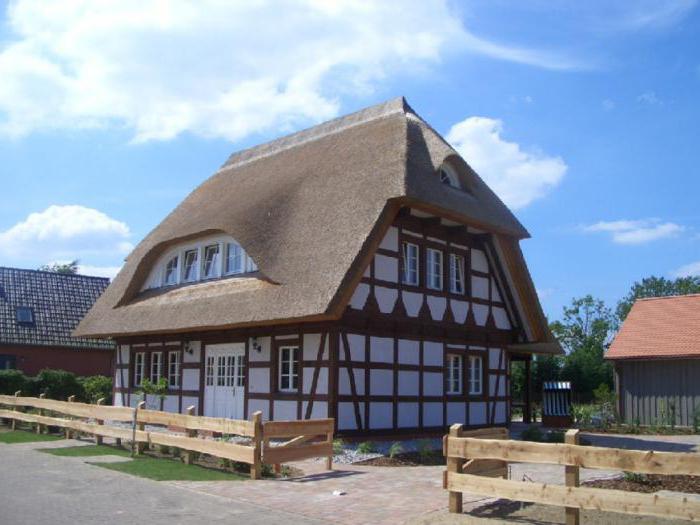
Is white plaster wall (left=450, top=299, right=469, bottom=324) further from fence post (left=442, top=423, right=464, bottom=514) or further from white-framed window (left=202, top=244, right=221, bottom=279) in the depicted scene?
fence post (left=442, top=423, right=464, bottom=514)

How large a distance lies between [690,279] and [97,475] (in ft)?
240

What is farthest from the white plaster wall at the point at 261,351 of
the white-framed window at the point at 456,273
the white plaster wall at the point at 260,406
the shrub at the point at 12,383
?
the shrub at the point at 12,383

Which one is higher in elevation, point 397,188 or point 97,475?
point 397,188

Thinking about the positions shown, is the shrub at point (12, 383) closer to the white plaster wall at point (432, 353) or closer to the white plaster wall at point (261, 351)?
the white plaster wall at point (261, 351)

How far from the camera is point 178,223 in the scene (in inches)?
863

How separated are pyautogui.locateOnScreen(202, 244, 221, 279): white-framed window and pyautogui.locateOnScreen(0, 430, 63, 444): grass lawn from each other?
5471mm

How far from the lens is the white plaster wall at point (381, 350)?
16.9 m

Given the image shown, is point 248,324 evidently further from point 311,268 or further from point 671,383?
point 671,383

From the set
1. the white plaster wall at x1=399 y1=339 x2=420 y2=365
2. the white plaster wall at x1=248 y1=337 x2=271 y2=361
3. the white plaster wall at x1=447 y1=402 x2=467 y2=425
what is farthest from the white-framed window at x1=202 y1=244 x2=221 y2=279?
the white plaster wall at x1=447 y1=402 x2=467 y2=425

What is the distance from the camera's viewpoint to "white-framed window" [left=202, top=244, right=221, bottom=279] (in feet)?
65.5

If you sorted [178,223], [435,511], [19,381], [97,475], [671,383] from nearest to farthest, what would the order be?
[435,511] < [97,475] < [178,223] < [19,381] < [671,383]

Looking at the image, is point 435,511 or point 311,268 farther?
point 311,268

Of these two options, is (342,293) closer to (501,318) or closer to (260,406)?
(260,406)

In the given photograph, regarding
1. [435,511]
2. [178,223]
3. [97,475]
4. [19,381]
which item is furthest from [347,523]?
[19,381]
